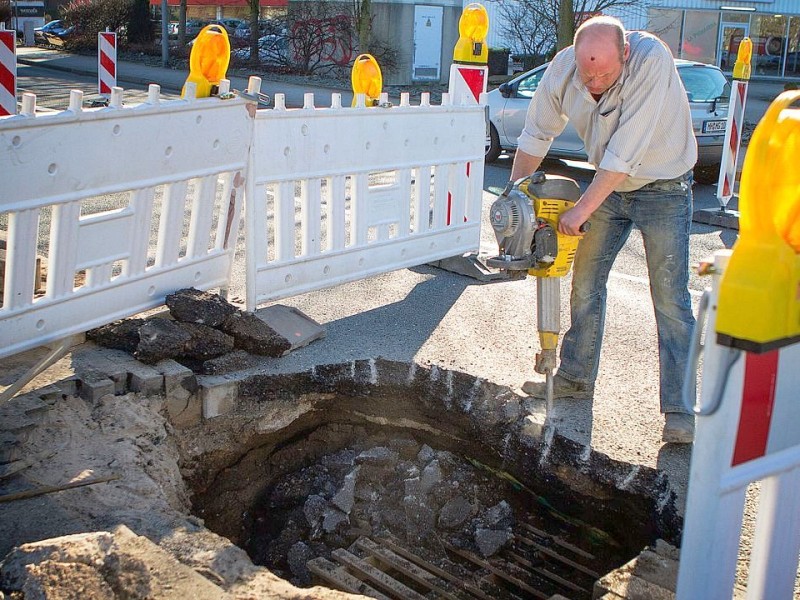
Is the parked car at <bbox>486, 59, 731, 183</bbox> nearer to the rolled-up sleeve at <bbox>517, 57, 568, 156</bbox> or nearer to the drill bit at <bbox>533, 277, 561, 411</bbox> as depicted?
the rolled-up sleeve at <bbox>517, 57, 568, 156</bbox>

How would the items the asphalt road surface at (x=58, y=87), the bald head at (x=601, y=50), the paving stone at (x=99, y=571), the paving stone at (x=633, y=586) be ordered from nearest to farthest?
1. the paving stone at (x=99, y=571)
2. the paving stone at (x=633, y=586)
3. the bald head at (x=601, y=50)
4. the asphalt road surface at (x=58, y=87)

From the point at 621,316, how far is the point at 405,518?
2.53 meters

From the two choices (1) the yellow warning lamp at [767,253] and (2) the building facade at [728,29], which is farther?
(2) the building facade at [728,29]

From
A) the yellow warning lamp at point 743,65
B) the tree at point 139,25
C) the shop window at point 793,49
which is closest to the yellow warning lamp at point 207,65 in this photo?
the yellow warning lamp at point 743,65

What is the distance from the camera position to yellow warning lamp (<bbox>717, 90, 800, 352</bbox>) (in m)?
2.11

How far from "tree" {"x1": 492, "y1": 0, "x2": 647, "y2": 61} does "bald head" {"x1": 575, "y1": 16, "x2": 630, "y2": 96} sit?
19.0 metres

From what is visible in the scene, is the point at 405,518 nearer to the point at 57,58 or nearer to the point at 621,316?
the point at 621,316

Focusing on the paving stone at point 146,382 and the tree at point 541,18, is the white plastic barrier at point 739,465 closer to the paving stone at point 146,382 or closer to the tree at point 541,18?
the paving stone at point 146,382

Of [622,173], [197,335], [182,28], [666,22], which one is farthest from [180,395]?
[666,22]

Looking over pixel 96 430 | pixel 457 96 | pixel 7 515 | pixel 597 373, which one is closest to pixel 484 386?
pixel 597 373

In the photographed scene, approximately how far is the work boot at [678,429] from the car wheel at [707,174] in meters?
8.63

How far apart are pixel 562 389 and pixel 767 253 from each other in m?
2.82

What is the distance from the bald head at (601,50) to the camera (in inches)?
159

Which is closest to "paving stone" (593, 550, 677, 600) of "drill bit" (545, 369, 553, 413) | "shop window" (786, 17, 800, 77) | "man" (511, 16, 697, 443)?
"man" (511, 16, 697, 443)
